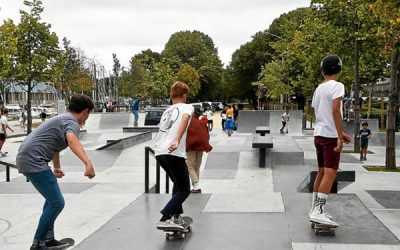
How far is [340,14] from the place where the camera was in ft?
50.5

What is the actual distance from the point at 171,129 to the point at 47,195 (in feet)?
4.42

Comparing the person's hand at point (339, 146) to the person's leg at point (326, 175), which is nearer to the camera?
the person's hand at point (339, 146)

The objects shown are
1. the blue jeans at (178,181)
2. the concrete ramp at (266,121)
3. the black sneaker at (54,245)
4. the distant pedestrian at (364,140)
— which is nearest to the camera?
the black sneaker at (54,245)

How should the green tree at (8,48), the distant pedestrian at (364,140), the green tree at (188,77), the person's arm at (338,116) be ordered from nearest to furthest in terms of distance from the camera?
the person's arm at (338,116)
the distant pedestrian at (364,140)
the green tree at (8,48)
the green tree at (188,77)

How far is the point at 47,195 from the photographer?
440 centimetres

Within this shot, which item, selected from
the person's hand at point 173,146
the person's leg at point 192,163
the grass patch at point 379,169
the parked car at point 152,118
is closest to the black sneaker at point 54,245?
the person's hand at point 173,146

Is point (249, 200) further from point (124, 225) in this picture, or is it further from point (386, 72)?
point (386, 72)

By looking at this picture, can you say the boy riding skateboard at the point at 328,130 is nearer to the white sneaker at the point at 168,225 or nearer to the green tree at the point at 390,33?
the white sneaker at the point at 168,225

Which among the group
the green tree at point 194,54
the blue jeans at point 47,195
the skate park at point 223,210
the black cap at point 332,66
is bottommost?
the skate park at point 223,210

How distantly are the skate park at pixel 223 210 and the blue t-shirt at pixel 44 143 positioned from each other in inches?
38.6

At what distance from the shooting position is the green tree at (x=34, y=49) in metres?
23.9

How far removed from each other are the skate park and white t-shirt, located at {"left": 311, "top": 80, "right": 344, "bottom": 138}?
106 centimetres

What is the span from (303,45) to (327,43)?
88.2 inches

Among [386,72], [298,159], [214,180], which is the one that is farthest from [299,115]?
[214,180]
